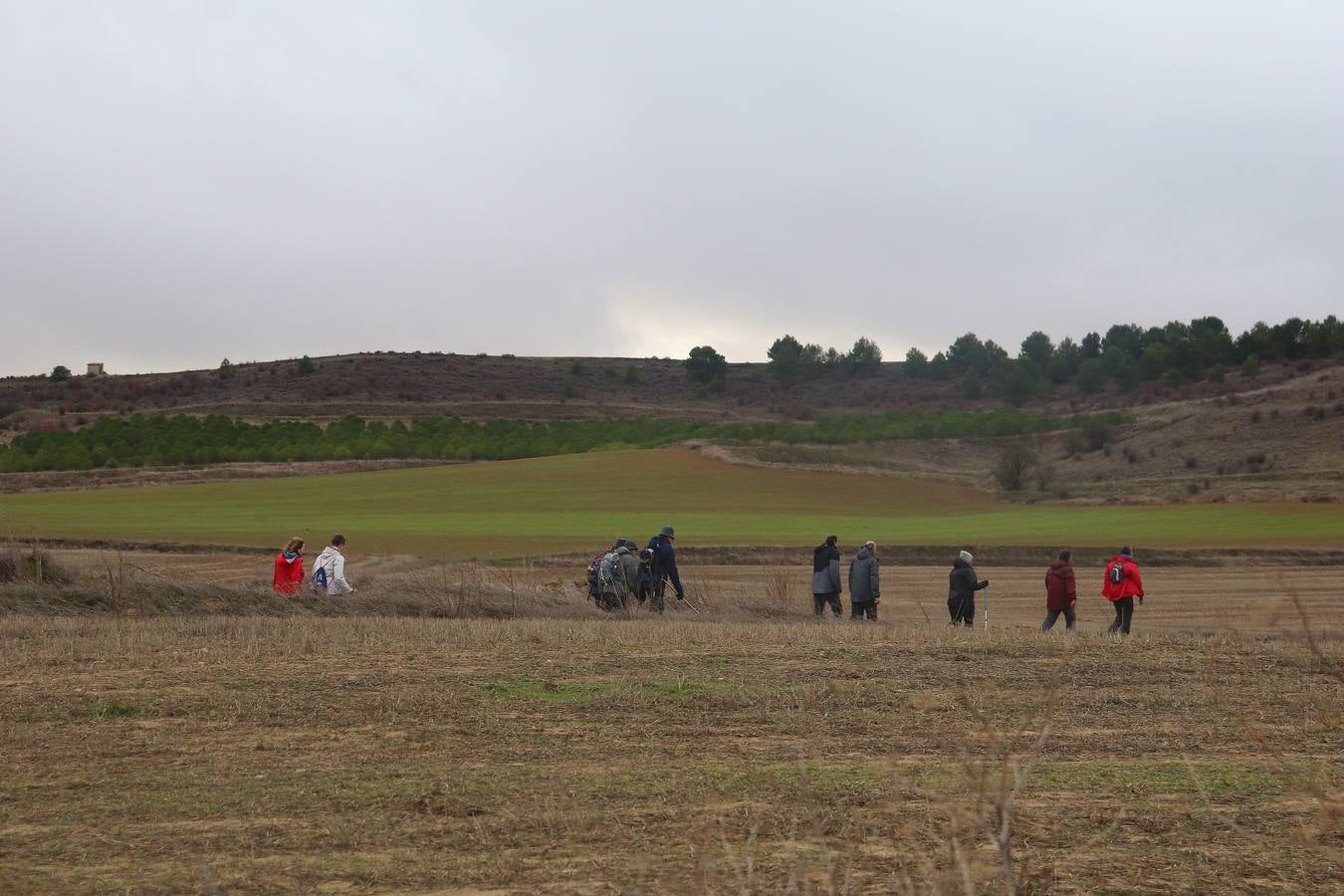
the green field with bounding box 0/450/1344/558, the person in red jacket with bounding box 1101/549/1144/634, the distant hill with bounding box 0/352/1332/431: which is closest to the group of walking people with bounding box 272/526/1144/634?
the person in red jacket with bounding box 1101/549/1144/634

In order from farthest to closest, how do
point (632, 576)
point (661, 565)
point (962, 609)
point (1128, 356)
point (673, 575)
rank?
point (1128, 356) → point (661, 565) → point (962, 609) → point (673, 575) → point (632, 576)

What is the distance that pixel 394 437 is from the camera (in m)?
80.6

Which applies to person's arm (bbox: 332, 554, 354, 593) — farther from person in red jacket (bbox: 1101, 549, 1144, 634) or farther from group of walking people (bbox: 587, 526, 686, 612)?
person in red jacket (bbox: 1101, 549, 1144, 634)

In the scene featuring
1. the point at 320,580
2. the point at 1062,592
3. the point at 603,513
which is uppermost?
the point at 320,580

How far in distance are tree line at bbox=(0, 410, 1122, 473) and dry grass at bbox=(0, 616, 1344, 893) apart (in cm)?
6039

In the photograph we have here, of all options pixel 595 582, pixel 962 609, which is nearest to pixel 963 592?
pixel 962 609

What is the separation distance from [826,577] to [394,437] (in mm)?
61503

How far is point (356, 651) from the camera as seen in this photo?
1339 cm

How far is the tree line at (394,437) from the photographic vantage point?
233 ft

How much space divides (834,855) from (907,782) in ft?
5.13

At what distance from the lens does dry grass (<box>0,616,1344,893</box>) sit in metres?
6.24

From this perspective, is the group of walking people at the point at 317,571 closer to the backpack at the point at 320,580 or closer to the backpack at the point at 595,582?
the backpack at the point at 320,580

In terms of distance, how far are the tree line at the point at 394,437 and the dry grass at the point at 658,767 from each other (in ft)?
198

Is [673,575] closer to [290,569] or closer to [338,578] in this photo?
[338,578]
